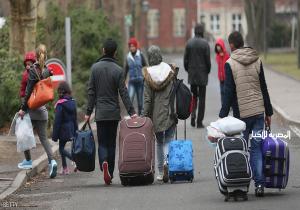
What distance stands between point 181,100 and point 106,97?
0.99 meters

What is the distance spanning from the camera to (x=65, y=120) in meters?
14.7

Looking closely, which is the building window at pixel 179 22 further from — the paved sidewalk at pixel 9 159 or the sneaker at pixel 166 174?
the sneaker at pixel 166 174

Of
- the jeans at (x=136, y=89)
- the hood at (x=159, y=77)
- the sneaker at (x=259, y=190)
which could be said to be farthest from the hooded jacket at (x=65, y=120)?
the jeans at (x=136, y=89)

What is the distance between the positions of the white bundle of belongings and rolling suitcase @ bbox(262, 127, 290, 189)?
392mm

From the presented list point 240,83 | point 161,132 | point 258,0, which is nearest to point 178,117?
point 161,132

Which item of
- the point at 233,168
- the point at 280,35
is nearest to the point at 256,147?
the point at 233,168

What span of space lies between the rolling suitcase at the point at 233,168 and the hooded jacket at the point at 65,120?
386 centimetres

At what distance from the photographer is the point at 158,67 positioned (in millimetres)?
13312

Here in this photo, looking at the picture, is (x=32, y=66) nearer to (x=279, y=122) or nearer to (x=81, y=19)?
(x=279, y=122)

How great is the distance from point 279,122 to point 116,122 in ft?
33.4

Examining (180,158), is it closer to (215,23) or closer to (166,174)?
(166,174)

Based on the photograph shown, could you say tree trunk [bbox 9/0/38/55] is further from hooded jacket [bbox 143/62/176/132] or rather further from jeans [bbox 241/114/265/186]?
jeans [bbox 241/114/265/186]

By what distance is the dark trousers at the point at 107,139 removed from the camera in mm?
13375

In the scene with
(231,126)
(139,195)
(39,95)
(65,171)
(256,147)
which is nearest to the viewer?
(231,126)
